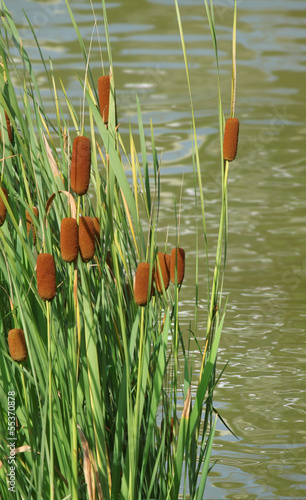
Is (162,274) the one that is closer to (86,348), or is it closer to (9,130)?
(86,348)

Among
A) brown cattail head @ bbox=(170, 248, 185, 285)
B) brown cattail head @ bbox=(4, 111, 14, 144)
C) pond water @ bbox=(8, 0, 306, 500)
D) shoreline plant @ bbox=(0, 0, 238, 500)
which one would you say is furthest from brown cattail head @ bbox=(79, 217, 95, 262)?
pond water @ bbox=(8, 0, 306, 500)

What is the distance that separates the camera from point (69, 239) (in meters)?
0.57

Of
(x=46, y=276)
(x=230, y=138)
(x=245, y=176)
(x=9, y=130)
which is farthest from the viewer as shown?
(x=245, y=176)

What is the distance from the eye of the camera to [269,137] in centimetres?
305

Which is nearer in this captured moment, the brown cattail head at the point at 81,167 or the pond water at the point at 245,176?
the brown cattail head at the point at 81,167

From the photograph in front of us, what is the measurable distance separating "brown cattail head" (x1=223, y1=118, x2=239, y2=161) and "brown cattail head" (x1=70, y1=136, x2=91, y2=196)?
0.14 m

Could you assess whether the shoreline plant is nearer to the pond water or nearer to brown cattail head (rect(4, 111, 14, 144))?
brown cattail head (rect(4, 111, 14, 144))

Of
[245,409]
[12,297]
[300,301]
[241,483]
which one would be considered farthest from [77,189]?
[300,301]

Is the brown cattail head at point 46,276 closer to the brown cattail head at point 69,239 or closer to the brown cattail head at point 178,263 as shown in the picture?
the brown cattail head at point 69,239

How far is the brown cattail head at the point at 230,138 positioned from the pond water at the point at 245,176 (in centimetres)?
73

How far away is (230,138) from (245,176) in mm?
2177

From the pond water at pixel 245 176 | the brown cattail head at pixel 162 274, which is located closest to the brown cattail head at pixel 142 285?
the brown cattail head at pixel 162 274

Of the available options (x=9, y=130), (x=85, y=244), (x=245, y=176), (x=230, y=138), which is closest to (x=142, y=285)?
(x=85, y=244)

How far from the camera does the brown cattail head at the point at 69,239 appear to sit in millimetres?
573
